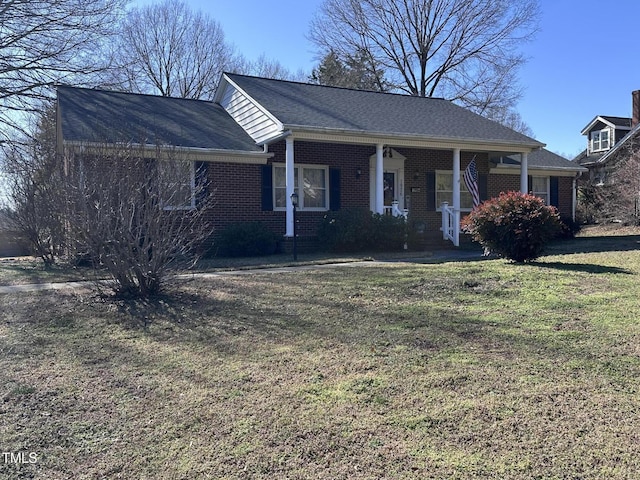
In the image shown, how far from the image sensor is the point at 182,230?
718cm

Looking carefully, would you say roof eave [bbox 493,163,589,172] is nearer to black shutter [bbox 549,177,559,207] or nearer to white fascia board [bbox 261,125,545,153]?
black shutter [bbox 549,177,559,207]

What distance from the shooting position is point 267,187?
→ 14.5 meters

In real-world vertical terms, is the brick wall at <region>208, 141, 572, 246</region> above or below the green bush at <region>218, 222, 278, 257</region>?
above

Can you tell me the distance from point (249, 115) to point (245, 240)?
4.67 metres

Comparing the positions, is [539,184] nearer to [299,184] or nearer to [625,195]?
[625,195]

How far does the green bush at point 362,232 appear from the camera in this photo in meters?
12.8

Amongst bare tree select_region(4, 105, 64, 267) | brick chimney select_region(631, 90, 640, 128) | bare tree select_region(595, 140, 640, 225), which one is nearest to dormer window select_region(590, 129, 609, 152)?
brick chimney select_region(631, 90, 640, 128)

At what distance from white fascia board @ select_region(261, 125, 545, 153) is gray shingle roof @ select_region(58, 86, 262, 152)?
156 centimetres

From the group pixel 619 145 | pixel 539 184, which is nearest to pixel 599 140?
pixel 619 145

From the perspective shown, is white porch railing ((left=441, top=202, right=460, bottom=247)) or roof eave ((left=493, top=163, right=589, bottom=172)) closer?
white porch railing ((left=441, top=202, right=460, bottom=247))

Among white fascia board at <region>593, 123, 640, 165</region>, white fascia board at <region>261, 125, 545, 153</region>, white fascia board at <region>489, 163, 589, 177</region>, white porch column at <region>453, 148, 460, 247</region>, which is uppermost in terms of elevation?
white fascia board at <region>593, 123, 640, 165</region>

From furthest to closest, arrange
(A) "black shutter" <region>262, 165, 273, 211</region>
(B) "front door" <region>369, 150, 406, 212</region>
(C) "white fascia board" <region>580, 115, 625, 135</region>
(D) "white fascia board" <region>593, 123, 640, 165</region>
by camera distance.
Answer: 1. (C) "white fascia board" <region>580, 115, 625, 135</region>
2. (D) "white fascia board" <region>593, 123, 640, 165</region>
3. (B) "front door" <region>369, 150, 406, 212</region>
4. (A) "black shutter" <region>262, 165, 273, 211</region>

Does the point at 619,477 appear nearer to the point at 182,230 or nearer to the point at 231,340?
the point at 231,340

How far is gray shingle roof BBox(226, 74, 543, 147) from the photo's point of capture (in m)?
14.1
